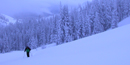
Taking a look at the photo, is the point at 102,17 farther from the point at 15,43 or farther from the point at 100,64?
the point at 15,43

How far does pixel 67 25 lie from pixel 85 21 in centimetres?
1077

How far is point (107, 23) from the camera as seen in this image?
3891 centimetres

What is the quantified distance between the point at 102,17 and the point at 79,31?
1289cm

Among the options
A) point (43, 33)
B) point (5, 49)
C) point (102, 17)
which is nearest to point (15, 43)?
point (5, 49)

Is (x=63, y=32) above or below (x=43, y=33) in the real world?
above

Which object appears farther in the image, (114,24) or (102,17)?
(102,17)

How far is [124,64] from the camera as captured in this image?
343 cm

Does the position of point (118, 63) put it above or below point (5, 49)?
above

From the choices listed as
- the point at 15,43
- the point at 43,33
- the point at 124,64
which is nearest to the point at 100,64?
the point at 124,64

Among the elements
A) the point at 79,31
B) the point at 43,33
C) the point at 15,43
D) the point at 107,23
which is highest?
the point at 107,23

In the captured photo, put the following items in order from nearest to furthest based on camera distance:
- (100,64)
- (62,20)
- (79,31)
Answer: (100,64)
(62,20)
(79,31)

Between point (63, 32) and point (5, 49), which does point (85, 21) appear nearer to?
point (63, 32)

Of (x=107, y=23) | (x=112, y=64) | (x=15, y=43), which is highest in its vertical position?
(x=112, y=64)

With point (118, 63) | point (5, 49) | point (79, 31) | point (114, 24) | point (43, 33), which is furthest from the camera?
point (43, 33)
